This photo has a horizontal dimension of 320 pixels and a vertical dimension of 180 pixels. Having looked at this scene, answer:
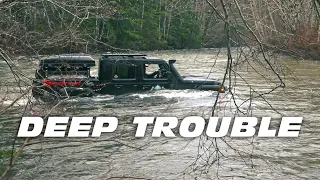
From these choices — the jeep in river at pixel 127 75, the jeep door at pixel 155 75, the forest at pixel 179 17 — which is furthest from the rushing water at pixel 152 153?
the jeep door at pixel 155 75

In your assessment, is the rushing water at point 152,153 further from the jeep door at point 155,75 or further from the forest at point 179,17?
the jeep door at point 155,75

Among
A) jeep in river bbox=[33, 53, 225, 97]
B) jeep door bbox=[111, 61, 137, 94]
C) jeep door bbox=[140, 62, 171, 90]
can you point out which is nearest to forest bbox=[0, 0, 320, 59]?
jeep in river bbox=[33, 53, 225, 97]

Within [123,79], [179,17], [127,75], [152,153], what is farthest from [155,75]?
[179,17]

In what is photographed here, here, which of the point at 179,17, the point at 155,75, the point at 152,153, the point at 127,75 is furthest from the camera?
the point at 155,75

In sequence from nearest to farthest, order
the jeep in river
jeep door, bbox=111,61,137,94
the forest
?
the forest < the jeep in river < jeep door, bbox=111,61,137,94

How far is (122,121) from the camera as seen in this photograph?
12516 mm

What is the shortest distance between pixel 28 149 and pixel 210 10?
6543 millimetres

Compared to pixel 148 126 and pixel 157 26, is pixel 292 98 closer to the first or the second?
pixel 148 126

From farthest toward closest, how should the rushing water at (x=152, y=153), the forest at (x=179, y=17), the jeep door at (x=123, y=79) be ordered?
the jeep door at (x=123, y=79)
the rushing water at (x=152, y=153)
the forest at (x=179, y=17)

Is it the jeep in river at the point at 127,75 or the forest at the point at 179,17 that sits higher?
the forest at the point at 179,17

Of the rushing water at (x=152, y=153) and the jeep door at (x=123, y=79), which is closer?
the rushing water at (x=152, y=153)

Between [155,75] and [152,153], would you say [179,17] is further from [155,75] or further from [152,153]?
[155,75]

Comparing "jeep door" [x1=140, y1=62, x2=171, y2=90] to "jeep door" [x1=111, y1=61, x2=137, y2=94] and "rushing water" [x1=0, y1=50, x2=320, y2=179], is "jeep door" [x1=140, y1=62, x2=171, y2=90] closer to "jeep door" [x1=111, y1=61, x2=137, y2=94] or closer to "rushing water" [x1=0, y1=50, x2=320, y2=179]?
"jeep door" [x1=111, y1=61, x2=137, y2=94]

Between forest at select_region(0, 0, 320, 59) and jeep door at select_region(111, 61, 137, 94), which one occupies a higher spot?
forest at select_region(0, 0, 320, 59)
